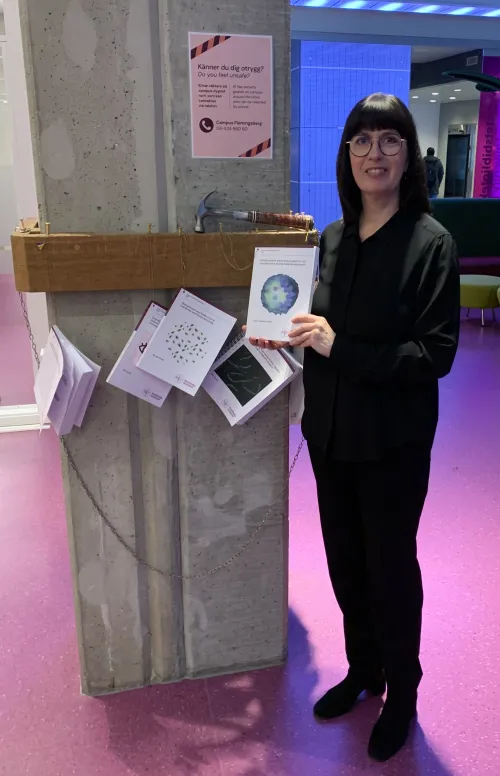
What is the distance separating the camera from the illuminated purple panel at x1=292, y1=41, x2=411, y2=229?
9031 mm

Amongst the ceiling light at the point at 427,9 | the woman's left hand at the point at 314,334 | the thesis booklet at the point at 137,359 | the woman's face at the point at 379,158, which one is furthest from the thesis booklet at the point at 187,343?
the ceiling light at the point at 427,9

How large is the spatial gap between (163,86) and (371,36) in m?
8.84

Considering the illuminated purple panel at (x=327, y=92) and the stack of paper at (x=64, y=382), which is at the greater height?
the illuminated purple panel at (x=327, y=92)

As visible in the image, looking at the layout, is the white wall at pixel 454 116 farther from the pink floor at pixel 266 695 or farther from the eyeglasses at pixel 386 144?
the eyeglasses at pixel 386 144

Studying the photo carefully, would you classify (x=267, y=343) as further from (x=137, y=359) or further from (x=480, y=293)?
(x=480, y=293)

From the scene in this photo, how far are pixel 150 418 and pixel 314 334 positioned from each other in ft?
1.78


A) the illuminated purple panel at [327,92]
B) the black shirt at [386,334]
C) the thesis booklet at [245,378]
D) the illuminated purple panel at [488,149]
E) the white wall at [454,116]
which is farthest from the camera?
the white wall at [454,116]

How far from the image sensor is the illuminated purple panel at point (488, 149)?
11.0m

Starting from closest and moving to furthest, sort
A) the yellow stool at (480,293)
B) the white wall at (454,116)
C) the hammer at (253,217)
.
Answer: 1. the hammer at (253,217)
2. the yellow stool at (480,293)
3. the white wall at (454,116)

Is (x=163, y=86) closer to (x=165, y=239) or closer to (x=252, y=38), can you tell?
(x=252, y=38)

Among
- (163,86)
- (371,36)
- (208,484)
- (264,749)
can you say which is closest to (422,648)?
(264,749)

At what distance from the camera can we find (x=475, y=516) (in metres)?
3.05

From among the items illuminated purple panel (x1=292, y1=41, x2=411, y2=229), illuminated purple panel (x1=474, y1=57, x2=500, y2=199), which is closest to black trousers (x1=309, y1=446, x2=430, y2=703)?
illuminated purple panel (x1=292, y1=41, x2=411, y2=229)

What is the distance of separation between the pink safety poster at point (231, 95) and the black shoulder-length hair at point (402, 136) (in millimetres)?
229
